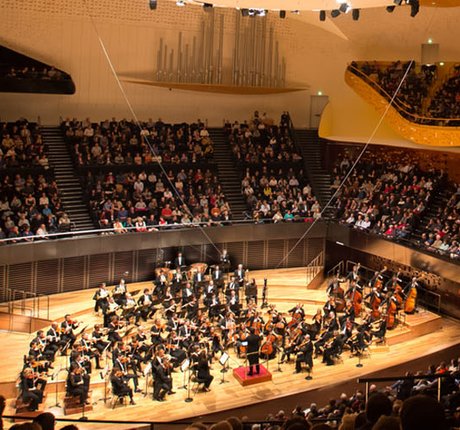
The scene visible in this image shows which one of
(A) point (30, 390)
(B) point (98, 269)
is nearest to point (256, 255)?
(B) point (98, 269)

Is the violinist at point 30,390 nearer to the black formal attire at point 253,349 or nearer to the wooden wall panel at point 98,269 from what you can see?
the black formal attire at point 253,349

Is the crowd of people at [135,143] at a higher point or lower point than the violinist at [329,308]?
higher

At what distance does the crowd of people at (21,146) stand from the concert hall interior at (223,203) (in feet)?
0.23

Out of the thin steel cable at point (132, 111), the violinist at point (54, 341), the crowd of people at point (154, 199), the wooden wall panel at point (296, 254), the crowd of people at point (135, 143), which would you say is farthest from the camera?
the wooden wall panel at point (296, 254)

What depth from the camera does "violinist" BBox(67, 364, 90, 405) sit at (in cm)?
1105

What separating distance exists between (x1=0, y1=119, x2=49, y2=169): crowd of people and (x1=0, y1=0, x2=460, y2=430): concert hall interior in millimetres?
71

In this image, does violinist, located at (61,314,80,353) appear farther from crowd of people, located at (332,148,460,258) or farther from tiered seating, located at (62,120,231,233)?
crowd of people, located at (332,148,460,258)

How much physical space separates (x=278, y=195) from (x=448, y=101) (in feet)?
19.1

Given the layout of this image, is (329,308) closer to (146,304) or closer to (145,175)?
(146,304)

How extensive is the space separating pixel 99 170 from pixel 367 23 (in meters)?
9.55

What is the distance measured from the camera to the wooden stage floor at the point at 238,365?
37.2 feet

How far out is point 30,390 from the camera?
10.9 m

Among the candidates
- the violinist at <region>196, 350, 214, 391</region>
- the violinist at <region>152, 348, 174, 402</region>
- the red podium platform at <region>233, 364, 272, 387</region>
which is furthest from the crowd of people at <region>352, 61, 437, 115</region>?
the violinist at <region>152, 348, 174, 402</region>

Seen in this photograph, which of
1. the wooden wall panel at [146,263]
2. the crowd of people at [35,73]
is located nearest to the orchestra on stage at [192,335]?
the wooden wall panel at [146,263]
